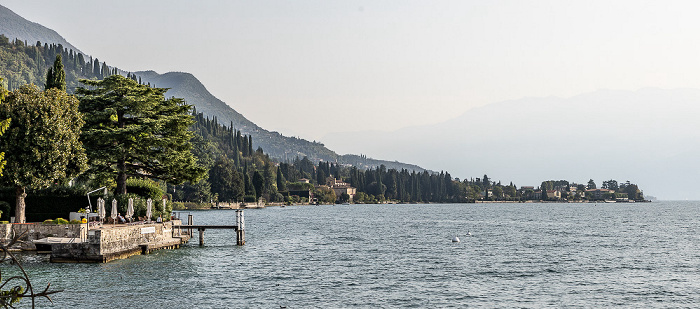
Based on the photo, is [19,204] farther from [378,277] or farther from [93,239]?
[378,277]

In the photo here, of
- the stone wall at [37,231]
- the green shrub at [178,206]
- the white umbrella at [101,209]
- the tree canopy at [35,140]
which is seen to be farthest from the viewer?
the green shrub at [178,206]

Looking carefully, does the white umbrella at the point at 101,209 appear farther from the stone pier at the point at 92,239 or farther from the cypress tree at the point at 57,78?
the cypress tree at the point at 57,78

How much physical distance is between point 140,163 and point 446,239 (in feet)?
115

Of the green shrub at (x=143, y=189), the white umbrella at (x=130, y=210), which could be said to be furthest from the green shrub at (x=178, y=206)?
the white umbrella at (x=130, y=210)

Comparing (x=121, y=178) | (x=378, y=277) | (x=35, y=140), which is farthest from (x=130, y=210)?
(x=378, y=277)

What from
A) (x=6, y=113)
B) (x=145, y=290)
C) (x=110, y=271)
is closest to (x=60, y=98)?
(x=6, y=113)

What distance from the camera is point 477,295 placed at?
32406 millimetres

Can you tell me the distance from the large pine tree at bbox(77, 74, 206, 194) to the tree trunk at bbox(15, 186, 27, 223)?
6.99 m

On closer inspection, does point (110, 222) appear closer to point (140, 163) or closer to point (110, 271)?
point (140, 163)

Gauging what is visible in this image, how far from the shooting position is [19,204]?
161 feet

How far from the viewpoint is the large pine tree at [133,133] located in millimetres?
55625

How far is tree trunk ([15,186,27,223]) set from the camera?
48.8 m

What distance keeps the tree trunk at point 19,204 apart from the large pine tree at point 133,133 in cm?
699

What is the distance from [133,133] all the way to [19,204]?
11.1m
